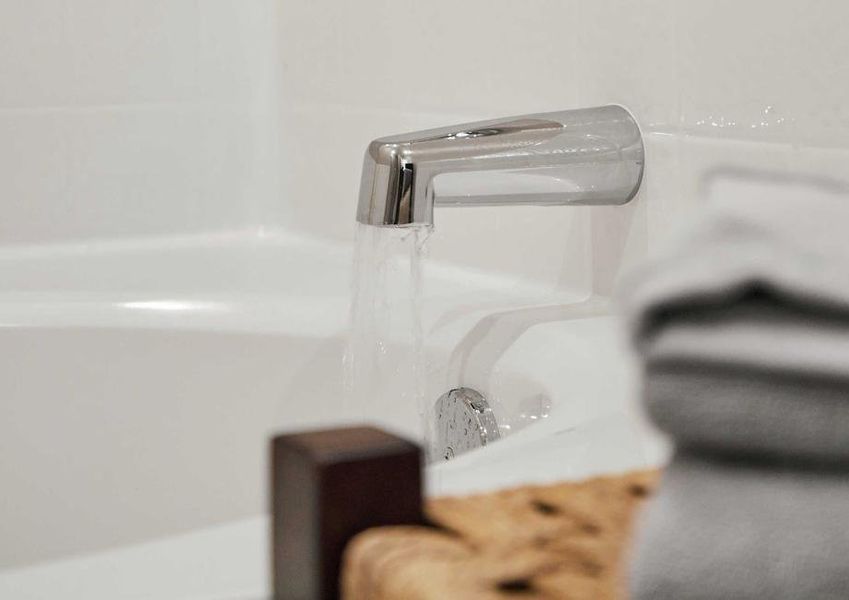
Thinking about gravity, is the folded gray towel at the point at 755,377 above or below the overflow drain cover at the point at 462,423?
above

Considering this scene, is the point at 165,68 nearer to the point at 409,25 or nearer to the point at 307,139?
the point at 307,139

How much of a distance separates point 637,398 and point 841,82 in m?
0.48

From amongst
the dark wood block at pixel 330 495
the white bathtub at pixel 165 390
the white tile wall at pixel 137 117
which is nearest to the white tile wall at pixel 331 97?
the white tile wall at pixel 137 117

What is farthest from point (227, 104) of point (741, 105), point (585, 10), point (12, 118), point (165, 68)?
point (741, 105)

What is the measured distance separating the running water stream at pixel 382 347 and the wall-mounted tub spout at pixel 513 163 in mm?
47

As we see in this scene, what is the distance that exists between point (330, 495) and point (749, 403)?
0.13m

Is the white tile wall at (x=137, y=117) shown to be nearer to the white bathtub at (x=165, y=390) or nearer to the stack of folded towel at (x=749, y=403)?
the white bathtub at (x=165, y=390)

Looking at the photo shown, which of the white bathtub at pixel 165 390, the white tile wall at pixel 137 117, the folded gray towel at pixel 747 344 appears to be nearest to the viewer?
the folded gray towel at pixel 747 344

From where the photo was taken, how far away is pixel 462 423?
0.83m

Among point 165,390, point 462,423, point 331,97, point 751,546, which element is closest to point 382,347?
point 462,423

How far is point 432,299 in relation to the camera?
991 millimetres

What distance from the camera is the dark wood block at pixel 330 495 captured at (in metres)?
0.33

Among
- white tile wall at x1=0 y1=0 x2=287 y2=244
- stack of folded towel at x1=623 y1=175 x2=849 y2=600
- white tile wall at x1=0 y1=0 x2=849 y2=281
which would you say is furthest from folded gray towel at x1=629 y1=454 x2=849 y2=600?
white tile wall at x1=0 y1=0 x2=287 y2=244

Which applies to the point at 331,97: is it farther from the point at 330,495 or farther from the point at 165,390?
the point at 330,495
